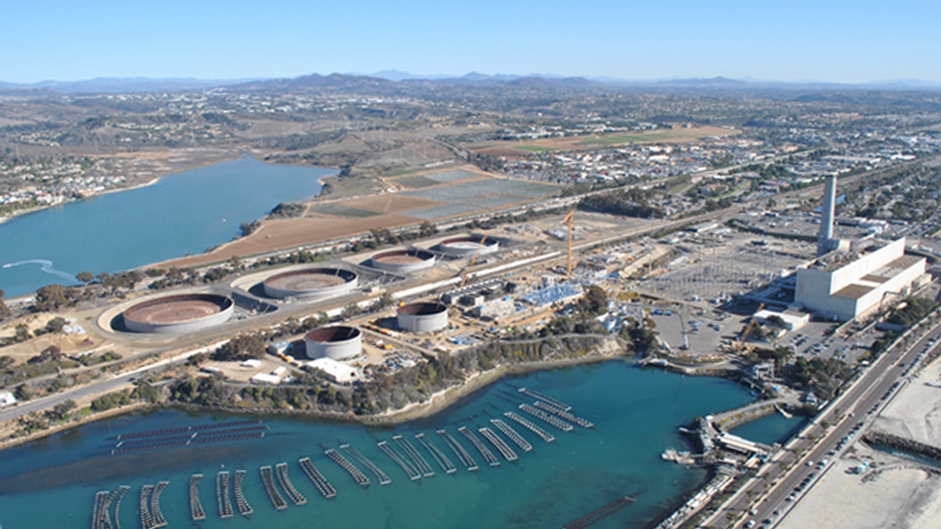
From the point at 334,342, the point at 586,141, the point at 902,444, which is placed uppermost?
the point at 586,141

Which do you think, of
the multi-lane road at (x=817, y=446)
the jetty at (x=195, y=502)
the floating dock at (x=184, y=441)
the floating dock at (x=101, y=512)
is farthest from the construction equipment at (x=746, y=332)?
the floating dock at (x=101, y=512)

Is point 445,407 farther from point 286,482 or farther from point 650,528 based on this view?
point 650,528

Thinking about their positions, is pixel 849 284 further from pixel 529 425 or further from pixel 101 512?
pixel 101 512

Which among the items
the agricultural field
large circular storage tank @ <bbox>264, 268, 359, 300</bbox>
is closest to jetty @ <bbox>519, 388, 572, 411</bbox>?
large circular storage tank @ <bbox>264, 268, 359, 300</bbox>

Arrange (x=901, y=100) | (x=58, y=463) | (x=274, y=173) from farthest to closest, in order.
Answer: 1. (x=901, y=100)
2. (x=274, y=173)
3. (x=58, y=463)

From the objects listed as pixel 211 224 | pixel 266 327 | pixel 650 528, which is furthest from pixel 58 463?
pixel 211 224

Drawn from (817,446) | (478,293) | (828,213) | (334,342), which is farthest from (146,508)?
(828,213)
